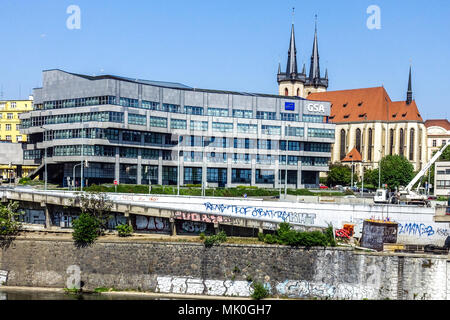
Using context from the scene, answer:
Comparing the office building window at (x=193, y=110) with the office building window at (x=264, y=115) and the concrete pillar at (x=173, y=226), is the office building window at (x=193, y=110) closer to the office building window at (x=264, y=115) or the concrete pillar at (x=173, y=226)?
the office building window at (x=264, y=115)

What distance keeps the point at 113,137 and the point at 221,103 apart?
22.3 meters

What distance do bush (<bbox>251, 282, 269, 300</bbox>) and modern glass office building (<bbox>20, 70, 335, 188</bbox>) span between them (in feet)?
127

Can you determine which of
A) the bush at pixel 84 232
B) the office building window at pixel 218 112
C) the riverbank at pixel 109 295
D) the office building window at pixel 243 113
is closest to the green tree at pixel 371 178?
the office building window at pixel 243 113

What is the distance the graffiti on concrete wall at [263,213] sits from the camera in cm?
6944

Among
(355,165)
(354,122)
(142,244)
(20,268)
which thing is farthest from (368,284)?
(354,122)

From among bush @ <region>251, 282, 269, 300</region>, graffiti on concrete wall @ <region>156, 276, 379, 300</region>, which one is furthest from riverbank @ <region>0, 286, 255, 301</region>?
bush @ <region>251, 282, 269, 300</region>

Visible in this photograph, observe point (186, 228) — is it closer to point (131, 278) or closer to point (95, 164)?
point (131, 278)

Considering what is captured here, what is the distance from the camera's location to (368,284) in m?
53.7

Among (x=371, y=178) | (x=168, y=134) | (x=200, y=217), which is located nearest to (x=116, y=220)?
(x=200, y=217)

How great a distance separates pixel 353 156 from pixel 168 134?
3466 inches

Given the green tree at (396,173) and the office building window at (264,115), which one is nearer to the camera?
the office building window at (264,115)

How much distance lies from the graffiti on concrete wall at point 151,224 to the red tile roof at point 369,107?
12448 centimetres

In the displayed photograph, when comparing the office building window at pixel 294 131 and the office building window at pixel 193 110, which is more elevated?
the office building window at pixel 193 110

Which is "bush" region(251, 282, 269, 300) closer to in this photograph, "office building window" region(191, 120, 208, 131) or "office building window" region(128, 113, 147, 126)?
"office building window" region(128, 113, 147, 126)
